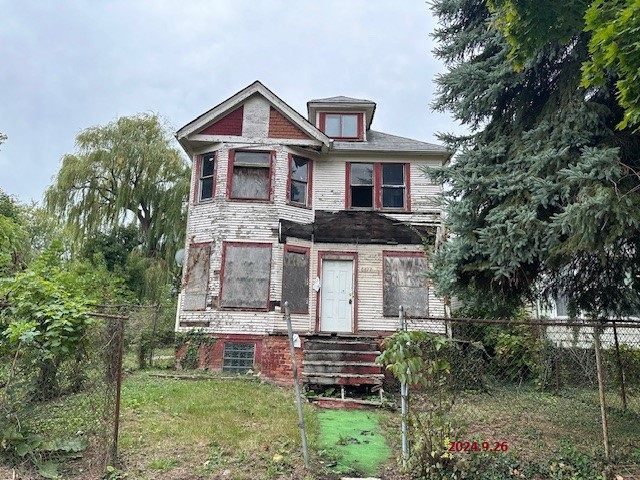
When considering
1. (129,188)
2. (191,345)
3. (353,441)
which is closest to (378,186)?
(191,345)

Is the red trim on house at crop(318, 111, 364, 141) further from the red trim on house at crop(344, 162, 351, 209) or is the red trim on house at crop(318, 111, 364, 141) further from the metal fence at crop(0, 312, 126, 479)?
the metal fence at crop(0, 312, 126, 479)

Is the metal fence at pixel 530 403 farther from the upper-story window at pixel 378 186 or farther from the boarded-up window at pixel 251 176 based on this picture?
the boarded-up window at pixel 251 176

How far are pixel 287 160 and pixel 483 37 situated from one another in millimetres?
7254

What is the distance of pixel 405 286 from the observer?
13.5m

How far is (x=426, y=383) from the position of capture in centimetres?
486

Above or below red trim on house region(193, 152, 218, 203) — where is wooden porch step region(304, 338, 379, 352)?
below

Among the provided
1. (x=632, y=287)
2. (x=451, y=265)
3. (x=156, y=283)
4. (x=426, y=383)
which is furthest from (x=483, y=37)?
(x=156, y=283)

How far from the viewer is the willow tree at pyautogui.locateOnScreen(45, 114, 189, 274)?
17766mm

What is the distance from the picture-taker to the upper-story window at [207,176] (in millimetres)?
13547

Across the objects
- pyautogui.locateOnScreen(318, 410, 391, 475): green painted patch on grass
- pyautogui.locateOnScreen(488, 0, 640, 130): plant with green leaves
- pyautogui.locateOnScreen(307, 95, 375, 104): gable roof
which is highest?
pyautogui.locateOnScreen(307, 95, 375, 104): gable roof

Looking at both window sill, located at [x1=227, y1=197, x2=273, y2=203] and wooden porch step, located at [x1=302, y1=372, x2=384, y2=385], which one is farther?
window sill, located at [x1=227, y1=197, x2=273, y2=203]

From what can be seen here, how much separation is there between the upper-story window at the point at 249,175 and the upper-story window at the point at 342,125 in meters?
2.72

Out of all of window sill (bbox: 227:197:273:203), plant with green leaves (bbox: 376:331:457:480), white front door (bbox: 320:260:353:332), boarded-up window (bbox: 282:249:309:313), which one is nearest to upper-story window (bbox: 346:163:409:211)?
white front door (bbox: 320:260:353:332)

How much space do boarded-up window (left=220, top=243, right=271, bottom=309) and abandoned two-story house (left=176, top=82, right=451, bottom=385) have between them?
3 centimetres
